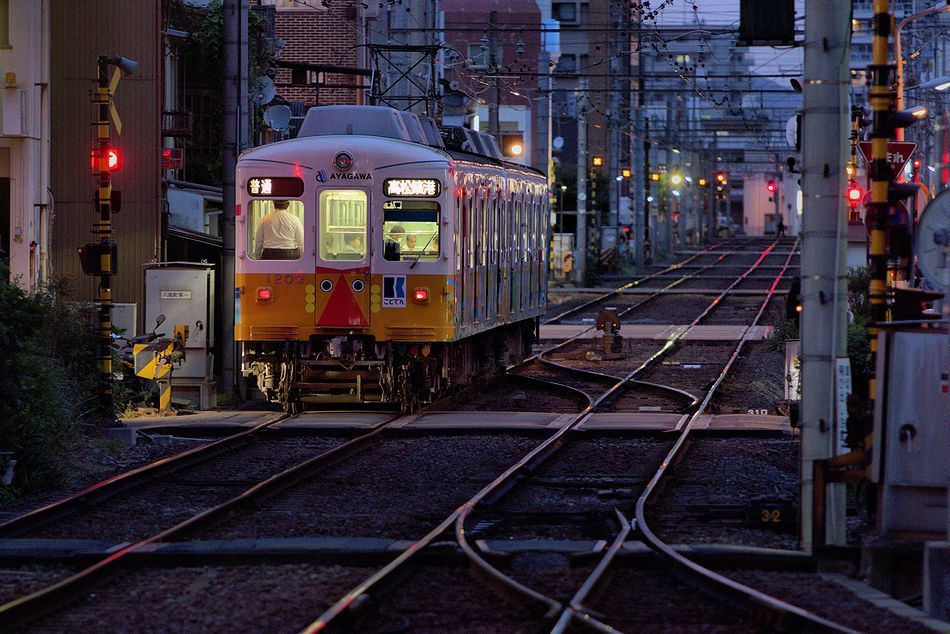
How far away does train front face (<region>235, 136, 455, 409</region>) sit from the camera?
58.9 ft

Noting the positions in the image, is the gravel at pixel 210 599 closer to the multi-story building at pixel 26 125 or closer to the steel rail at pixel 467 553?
the steel rail at pixel 467 553

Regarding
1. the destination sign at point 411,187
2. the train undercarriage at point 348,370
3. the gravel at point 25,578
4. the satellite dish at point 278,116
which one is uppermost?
the satellite dish at point 278,116

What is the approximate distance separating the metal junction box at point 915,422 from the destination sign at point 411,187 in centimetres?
909

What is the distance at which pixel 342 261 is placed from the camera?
1798 cm

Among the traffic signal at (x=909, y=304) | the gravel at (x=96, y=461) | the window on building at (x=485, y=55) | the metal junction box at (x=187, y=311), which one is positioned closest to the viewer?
the traffic signal at (x=909, y=304)

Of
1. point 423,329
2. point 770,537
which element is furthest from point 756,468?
point 423,329

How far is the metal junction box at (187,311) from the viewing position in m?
19.4

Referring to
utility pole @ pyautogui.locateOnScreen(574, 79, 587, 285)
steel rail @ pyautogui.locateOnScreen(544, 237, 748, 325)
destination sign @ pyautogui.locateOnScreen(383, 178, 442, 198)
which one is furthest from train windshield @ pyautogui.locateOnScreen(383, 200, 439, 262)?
utility pole @ pyautogui.locateOnScreen(574, 79, 587, 285)

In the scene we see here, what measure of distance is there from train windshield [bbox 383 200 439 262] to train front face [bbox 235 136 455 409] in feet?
0.04

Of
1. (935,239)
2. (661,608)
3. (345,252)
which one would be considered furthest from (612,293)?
(661,608)

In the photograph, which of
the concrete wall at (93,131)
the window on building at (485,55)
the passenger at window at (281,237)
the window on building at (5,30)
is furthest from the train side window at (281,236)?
the window on building at (485,55)

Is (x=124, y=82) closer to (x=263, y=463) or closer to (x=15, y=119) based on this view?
(x=15, y=119)

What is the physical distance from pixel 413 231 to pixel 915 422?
9461mm

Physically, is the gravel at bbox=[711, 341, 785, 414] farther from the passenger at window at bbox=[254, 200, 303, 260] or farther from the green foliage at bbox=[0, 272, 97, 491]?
the green foliage at bbox=[0, 272, 97, 491]
